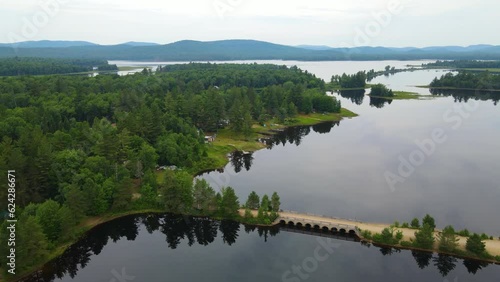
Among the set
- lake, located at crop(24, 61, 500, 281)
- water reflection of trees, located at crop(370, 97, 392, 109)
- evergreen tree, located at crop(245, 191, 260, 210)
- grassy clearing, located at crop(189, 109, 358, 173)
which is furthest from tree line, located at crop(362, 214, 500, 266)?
water reflection of trees, located at crop(370, 97, 392, 109)

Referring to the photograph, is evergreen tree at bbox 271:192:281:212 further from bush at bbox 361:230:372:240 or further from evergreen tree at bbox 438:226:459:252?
evergreen tree at bbox 438:226:459:252

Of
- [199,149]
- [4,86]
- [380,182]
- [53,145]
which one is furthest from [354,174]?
[4,86]

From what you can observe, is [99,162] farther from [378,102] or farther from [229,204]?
[378,102]

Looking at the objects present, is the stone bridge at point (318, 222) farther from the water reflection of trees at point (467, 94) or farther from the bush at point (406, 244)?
the water reflection of trees at point (467, 94)

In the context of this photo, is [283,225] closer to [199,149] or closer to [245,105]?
[199,149]

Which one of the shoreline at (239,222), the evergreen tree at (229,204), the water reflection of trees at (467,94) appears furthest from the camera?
the water reflection of trees at (467,94)

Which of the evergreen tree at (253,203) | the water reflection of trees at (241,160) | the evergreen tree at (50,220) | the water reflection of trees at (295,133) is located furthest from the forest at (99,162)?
the water reflection of trees at (295,133)
